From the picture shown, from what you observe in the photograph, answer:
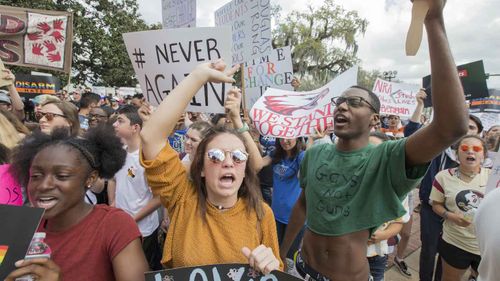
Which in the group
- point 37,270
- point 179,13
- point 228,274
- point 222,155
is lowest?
point 228,274

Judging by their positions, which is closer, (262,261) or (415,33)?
(415,33)

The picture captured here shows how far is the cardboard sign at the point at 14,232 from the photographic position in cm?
113

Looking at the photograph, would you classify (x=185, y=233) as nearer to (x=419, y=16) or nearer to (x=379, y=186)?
(x=379, y=186)

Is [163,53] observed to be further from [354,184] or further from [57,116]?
[354,184]

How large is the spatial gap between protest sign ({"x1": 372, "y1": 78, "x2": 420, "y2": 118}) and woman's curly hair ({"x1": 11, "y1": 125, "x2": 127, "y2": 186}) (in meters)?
5.98

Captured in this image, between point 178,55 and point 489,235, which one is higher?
point 178,55

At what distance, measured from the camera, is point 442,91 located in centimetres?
132

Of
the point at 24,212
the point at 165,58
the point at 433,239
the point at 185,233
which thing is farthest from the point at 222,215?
the point at 433,239

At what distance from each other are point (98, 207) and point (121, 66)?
26.8m

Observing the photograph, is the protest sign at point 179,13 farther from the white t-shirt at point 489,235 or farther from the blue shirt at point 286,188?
the white t-shirt at point 489,235

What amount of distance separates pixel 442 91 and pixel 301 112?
6.91 ft

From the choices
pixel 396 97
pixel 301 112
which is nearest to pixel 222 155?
pixel 301 112

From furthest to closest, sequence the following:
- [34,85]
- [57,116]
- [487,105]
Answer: [34,85] → [487,105] → [57,116]

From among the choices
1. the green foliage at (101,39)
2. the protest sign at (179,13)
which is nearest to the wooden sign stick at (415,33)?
the protest sign at (179,13)
